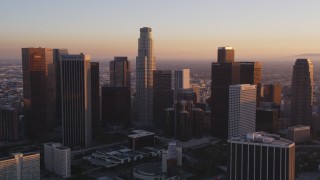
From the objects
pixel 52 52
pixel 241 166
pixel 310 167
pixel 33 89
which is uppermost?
pixel 52 52

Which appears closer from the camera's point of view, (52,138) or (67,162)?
(67,162)

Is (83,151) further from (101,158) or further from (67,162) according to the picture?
(67,162)

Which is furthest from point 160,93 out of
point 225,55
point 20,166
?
point 20,166

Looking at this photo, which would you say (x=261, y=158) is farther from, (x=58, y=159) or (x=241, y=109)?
(x=241, y=109)

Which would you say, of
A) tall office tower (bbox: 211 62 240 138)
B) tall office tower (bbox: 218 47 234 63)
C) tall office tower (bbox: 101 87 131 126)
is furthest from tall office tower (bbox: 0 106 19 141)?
tall office tower (bbox: 218 47 234 63)

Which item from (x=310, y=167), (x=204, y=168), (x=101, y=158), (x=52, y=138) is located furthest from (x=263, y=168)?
(x=52, y=138)

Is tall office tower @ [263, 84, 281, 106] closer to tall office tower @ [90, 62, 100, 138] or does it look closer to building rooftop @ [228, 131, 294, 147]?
tall office tower @ [90, 62, 100, 138]
